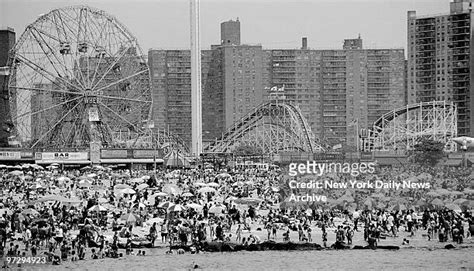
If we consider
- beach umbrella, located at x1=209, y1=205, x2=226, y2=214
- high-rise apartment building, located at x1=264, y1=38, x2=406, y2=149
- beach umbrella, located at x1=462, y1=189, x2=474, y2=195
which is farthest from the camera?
high-rise apartment building, located at x1=264, y1=38, x2=406, y2=149

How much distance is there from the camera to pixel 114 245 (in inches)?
860

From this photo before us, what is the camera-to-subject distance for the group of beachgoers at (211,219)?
22625 millimetres

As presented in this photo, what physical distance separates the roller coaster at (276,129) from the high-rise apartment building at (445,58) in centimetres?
1419

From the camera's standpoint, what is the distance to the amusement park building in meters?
101

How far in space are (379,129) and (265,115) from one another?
11.4m

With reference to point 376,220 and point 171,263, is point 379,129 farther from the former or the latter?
point 171,263

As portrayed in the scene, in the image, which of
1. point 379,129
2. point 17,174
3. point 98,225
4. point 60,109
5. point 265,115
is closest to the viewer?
point 98,225

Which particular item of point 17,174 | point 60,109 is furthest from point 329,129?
point 17,174

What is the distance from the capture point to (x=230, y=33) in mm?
95312

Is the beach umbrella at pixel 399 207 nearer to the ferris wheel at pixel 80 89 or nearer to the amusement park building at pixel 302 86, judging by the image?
the ferris wheel at pixel 80 89

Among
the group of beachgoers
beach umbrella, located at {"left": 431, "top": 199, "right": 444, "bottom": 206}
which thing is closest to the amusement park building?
the group of beachgoers

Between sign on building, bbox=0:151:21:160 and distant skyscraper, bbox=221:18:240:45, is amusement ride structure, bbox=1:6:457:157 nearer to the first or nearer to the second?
sign on building, bbox=0:151:21:160

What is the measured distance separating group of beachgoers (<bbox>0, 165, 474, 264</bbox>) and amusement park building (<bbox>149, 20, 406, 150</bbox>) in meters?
67.1

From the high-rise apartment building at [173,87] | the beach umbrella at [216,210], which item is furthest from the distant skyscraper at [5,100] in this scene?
the high-rise apartment building at [173,87]
